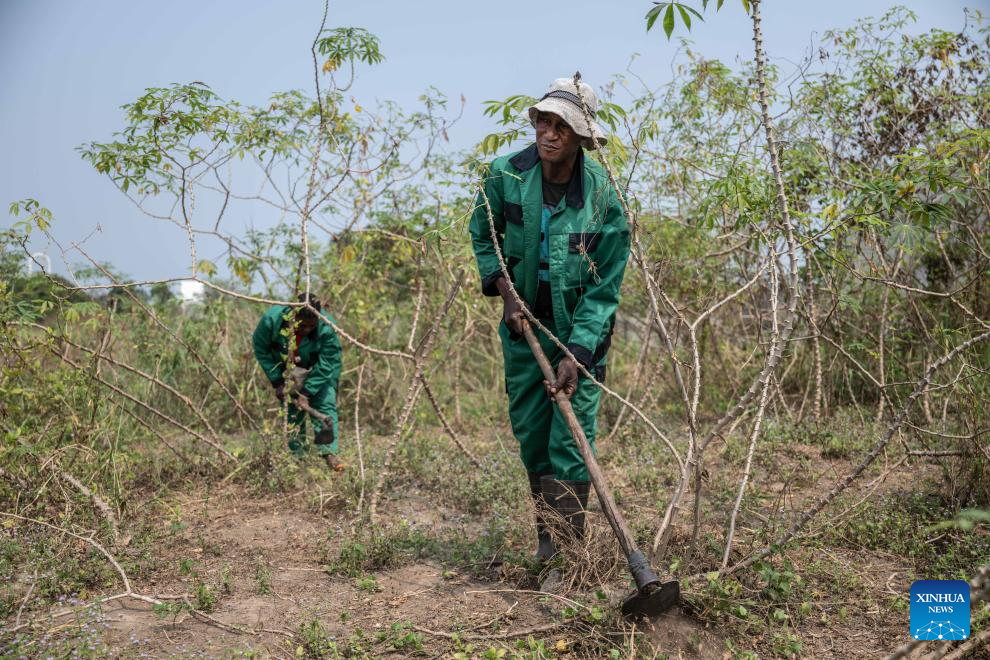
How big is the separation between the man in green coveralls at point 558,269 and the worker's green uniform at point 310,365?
6.28 ft

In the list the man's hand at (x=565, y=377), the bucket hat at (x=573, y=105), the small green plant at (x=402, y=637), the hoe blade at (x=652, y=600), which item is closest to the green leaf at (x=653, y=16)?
the bucket hat at (x=573, y=105)

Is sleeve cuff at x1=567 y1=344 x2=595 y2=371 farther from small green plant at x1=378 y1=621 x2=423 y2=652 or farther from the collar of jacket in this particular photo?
small green plant at x1=378 y1=621 x2=423 y2=652

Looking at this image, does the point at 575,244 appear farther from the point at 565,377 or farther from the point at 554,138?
the point at 565,377

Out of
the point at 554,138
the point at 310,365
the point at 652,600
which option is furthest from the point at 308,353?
the point at 652,600

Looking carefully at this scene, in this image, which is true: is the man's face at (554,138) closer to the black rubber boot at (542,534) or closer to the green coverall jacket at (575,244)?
the green coverall jacket at (575,244)

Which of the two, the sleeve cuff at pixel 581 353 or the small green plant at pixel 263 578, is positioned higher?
the sleeve cuff at pixel 581 353

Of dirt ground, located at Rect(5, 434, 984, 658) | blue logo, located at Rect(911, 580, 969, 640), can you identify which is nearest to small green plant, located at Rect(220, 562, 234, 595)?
dirt ground, located at Rect(5, 434, 984, 658)

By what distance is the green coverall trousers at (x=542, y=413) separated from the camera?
3.04m

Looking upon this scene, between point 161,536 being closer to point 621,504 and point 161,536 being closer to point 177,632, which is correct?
point 177,632

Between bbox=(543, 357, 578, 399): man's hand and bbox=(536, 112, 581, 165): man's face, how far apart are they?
785 mm

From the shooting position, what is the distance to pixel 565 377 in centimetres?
295

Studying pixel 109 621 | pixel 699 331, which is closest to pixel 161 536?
pixel 109 621

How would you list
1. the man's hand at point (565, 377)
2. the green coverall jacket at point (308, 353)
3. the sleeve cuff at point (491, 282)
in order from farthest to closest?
the green coverall jacket at point (308, 353)
the sleeve cuff at point (491, 282)
the man's hand at point (565, 377)

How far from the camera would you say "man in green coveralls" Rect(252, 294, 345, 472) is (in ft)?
15.4
